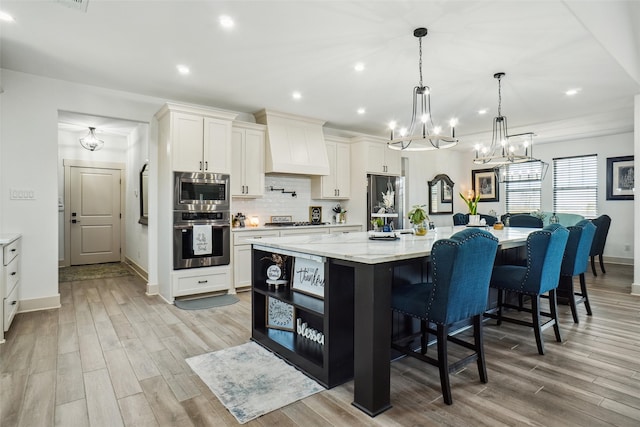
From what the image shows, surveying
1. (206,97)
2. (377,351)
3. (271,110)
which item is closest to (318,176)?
(271,110)

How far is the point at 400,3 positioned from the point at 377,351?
2434 mm

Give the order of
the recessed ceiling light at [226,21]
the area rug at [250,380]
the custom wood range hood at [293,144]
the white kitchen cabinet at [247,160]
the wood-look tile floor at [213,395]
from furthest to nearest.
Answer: the custom wood range hood at [293,144], the white kitchen cabinet at [247,160], the recessed ceiling light at [226,21], the area rug at [250,380], the wood-look tile floor at [213,395]

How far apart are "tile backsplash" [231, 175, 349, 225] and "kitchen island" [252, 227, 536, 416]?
2582mm

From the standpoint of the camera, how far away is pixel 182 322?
138 inches

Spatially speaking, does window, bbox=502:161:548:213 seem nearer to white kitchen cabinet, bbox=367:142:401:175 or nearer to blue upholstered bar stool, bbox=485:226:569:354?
white kitchen cabinet, bbox=367:142:401:175

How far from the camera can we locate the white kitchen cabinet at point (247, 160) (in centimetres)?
493

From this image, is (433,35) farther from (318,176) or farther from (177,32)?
(318,176)

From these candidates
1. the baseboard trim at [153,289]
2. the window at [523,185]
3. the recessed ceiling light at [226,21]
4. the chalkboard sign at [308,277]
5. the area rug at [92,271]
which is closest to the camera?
the chalkboard sign at [308,277]

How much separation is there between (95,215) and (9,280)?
430 centimetres

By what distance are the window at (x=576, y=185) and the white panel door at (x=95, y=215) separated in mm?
9564

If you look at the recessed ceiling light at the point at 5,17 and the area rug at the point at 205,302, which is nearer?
the recessed ceiling light at the point at 5,17

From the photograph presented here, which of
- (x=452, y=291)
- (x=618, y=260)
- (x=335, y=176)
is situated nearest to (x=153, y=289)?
(x=335, y=176)

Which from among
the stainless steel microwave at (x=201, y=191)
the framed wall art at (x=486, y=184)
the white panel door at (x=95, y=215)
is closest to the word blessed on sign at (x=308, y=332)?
the stainless steel microwave at (x=201, y=191)

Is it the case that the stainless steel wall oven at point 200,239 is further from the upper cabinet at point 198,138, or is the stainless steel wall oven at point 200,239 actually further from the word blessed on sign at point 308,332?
the word blessed on sign at point 308,332
